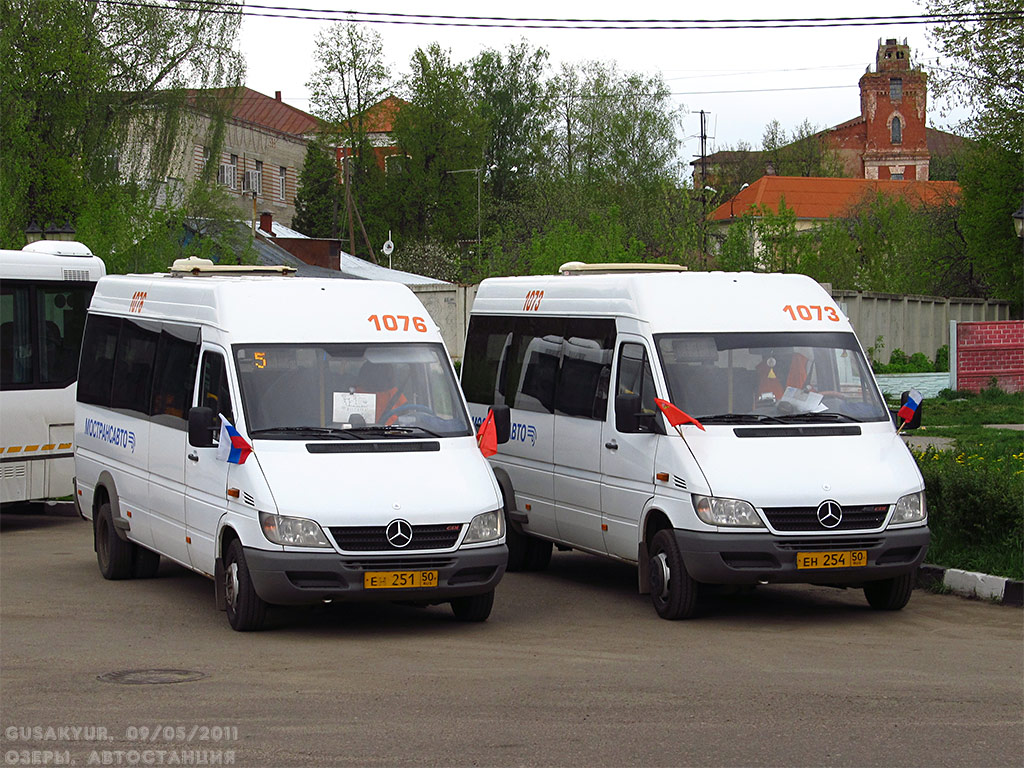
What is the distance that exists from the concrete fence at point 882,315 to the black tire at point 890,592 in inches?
1202

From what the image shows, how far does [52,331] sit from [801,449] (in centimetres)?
973

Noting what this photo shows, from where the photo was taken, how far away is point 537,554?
45.7ft

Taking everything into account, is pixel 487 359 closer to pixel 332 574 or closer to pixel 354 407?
pixel 354 407

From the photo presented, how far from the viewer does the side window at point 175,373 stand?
11.6m

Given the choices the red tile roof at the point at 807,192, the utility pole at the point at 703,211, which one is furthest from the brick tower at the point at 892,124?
the utility pole at the point at 703,211

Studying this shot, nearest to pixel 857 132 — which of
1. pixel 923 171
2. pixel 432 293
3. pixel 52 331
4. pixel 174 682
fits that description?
pixel 923 171

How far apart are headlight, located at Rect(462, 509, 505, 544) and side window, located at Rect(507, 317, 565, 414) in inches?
113

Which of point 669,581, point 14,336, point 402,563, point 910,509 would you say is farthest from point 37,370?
point 910,509

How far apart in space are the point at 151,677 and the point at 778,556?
4.22 meters

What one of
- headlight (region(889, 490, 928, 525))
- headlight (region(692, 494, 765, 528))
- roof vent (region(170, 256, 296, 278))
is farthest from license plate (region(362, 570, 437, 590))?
roof vent (region(170, 256, 296, 278))

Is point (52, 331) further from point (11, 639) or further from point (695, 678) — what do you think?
point (695, 678)

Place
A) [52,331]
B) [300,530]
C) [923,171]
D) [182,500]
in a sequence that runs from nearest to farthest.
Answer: [300,530] → [182,500] → [52,331] → [923,171]

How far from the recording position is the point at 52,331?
17219 mm

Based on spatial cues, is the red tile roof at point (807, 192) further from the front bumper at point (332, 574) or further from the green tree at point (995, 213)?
the front bumper at point (332, 574)
